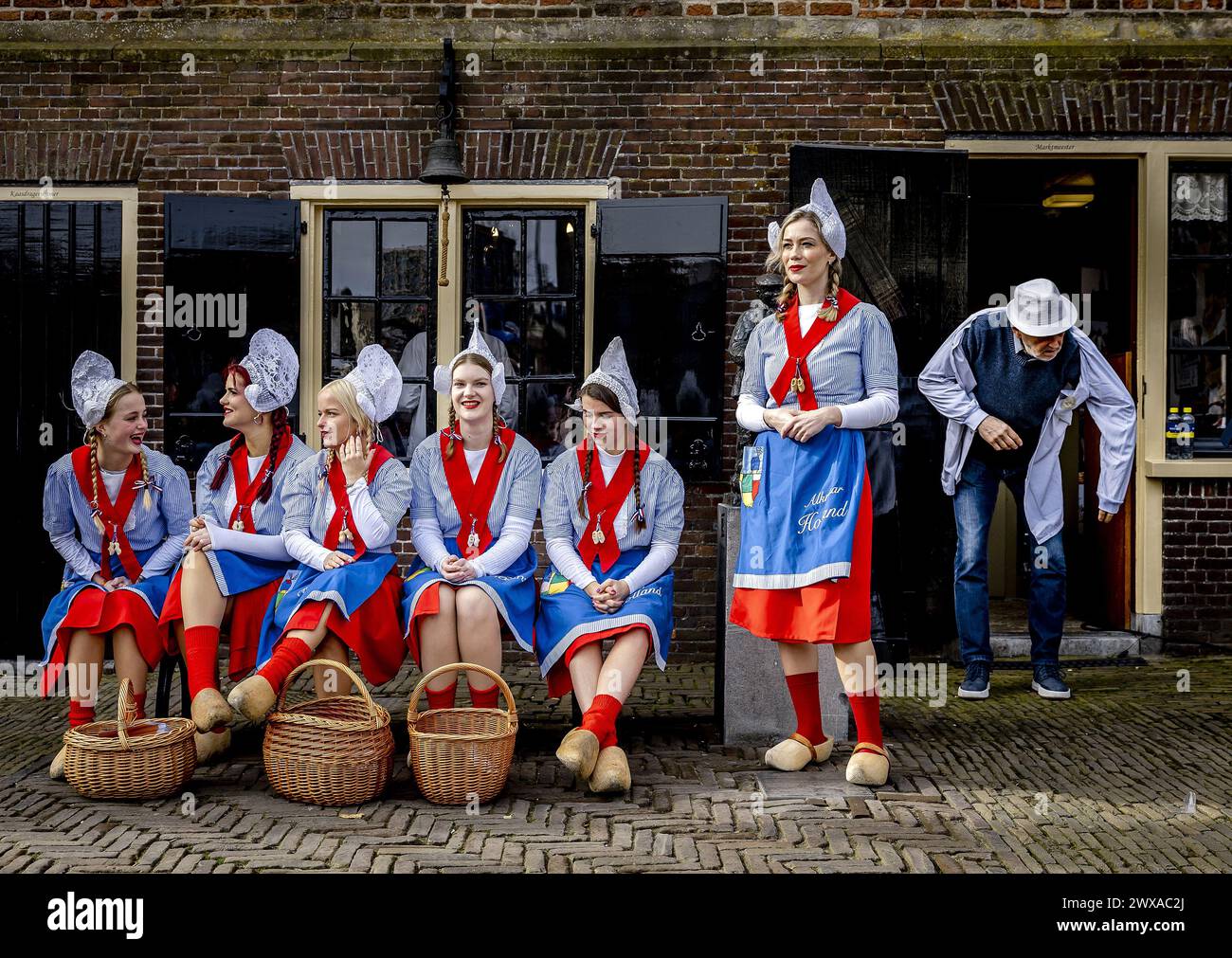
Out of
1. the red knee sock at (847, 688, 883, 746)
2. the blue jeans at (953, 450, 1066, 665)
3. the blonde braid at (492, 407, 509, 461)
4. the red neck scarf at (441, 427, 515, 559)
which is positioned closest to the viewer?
the red knee sock at (847, 688, 883, 746)

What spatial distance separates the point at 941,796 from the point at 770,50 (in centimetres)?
461

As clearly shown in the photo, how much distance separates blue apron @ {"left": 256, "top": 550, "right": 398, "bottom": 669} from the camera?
4.23 m

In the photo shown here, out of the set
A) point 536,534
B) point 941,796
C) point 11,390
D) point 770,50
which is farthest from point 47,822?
point 770,50

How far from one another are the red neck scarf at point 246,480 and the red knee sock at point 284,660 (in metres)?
0.72

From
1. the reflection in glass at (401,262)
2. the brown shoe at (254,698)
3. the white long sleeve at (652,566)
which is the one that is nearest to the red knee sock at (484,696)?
the white long sleeve at (652,566)

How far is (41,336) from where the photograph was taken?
6867 mm

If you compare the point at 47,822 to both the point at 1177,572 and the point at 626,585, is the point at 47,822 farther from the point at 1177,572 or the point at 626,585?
the point at 1177,572

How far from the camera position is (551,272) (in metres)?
6.99

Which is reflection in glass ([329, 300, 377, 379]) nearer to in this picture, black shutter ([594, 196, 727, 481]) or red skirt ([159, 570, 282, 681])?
black shutter ([594, 196, 727, 481])

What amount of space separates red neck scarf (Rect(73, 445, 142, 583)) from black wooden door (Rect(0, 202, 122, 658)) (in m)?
2.41

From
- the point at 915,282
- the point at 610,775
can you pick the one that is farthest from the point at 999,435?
the point at 610,775

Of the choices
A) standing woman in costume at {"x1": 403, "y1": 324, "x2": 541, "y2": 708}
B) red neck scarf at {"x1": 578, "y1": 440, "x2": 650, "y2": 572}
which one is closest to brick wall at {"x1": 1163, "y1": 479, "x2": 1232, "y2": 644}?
red neck scarf at {"x1": 578, "y1": 440, "x2": 650, "y2": 572}

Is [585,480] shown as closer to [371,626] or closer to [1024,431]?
[371,626]

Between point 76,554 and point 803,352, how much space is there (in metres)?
2.97
